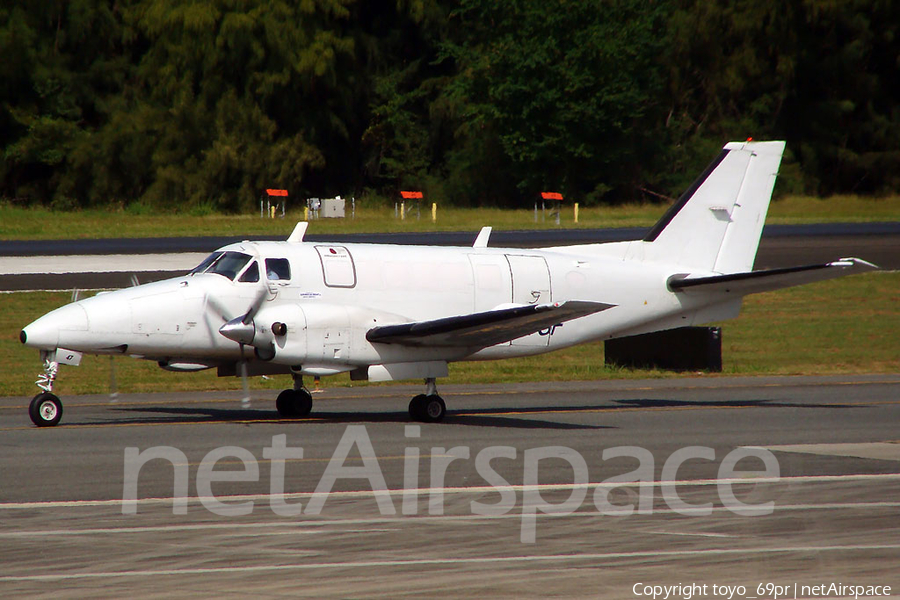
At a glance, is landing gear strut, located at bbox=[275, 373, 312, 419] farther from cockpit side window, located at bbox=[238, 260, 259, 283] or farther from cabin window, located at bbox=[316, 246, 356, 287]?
cockpit side window, located at bbox=[238, 260, 259, 283]

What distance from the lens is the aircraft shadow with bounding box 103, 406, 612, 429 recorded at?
17.2 m

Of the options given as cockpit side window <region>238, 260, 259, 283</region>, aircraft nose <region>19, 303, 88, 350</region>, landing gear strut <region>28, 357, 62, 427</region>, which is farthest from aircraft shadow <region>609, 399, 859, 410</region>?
landing gear strut <region>28, 357, 62, 427</region>

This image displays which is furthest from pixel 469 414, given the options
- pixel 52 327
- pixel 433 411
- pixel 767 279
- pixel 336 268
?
pixel 52 327

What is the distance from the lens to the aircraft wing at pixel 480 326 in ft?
53.5

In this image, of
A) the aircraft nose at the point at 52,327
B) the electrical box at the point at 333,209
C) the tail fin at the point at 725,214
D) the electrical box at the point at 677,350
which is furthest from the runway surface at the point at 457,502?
the electrical box at the point at 333,209

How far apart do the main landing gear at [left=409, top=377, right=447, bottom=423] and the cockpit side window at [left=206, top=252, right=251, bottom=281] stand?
3.27m

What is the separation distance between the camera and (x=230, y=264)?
16.8m

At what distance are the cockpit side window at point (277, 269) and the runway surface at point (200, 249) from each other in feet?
54.6

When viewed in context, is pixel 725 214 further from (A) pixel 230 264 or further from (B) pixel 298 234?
(A) pixel 230 264

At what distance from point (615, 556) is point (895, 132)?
7375 centimetres

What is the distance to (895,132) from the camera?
75562mm

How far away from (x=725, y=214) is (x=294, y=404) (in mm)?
8245

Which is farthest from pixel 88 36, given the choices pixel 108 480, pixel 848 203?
pixel 108 480

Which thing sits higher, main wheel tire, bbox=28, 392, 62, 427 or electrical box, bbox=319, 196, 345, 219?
electrical box, bbox=319, 196, 345, 219
